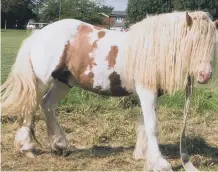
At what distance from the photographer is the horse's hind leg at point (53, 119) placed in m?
4.69

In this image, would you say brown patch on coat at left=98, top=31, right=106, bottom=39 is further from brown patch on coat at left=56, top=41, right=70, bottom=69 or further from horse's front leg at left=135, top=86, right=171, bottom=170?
horse's front leg at left=135, top=86, right=171, bottom=170

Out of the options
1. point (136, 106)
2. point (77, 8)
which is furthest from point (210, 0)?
point (136, 106)

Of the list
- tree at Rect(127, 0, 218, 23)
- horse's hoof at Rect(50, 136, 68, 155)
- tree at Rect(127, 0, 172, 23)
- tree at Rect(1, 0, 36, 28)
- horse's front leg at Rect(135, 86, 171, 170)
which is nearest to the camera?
horse's front leg at Rect(135, 86, 171, 170)

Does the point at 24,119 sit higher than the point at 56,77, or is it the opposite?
the point at 56,77

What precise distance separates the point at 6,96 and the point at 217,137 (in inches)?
113

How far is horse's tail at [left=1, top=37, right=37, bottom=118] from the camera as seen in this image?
175 inches

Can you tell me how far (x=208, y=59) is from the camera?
380 centimetres

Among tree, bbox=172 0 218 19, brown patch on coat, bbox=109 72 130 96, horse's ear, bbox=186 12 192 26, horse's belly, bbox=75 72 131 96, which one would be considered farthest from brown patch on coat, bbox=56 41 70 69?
tree, bbox=172 0 218 19

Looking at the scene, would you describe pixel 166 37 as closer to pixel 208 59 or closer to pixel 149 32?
pixel 149 32

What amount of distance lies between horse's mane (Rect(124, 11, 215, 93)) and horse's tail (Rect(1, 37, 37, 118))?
1081mm

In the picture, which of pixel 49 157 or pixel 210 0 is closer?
pixel 49 157

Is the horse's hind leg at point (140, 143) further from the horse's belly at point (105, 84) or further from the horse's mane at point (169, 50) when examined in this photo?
the horse's mane at point (169, 50)

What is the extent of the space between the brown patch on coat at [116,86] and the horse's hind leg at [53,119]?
77cm

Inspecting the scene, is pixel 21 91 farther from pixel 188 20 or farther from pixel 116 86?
pixel 188 20
